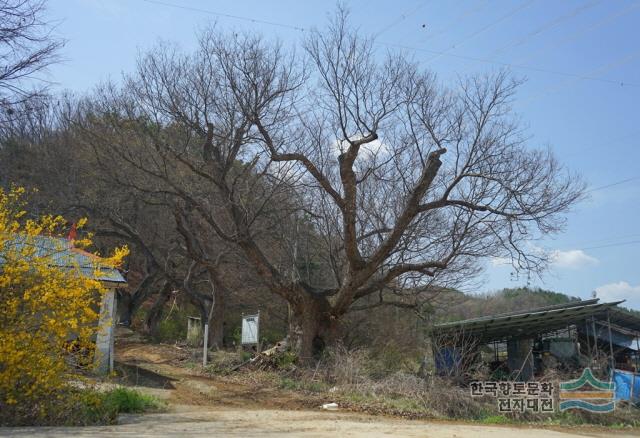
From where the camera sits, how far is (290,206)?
21844 millimetres

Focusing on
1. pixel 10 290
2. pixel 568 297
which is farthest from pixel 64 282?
pixel 568 297

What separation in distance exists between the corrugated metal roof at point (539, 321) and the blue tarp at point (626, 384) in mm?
2409

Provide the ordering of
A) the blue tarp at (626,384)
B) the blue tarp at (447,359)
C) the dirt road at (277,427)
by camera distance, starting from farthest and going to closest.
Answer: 1. the blue tarp at (626,384)
2. the blue tarp at (447,359)
3. the dirt road at (277,427)

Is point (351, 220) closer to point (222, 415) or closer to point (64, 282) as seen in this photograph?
point (222, 415)

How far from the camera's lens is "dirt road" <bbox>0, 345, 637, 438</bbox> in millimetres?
9922

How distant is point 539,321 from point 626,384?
3.85 meters

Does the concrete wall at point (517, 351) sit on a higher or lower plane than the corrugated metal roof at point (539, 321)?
lower

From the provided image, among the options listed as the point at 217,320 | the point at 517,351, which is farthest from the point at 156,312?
the point at 517,351

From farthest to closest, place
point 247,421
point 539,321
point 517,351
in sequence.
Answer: point 517,351, point 539,321, point 247,421

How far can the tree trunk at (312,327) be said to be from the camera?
20641 millimetres

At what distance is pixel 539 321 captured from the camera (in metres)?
22.2

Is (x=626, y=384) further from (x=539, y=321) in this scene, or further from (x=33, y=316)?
(x=33, y=316)

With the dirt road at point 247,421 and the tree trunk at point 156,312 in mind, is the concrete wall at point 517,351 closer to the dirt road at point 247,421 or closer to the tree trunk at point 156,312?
the dirt road at point 247,421

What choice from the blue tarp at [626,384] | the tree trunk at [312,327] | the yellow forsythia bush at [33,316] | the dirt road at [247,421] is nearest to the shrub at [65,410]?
the yellow forsythia bush at [33,316]
